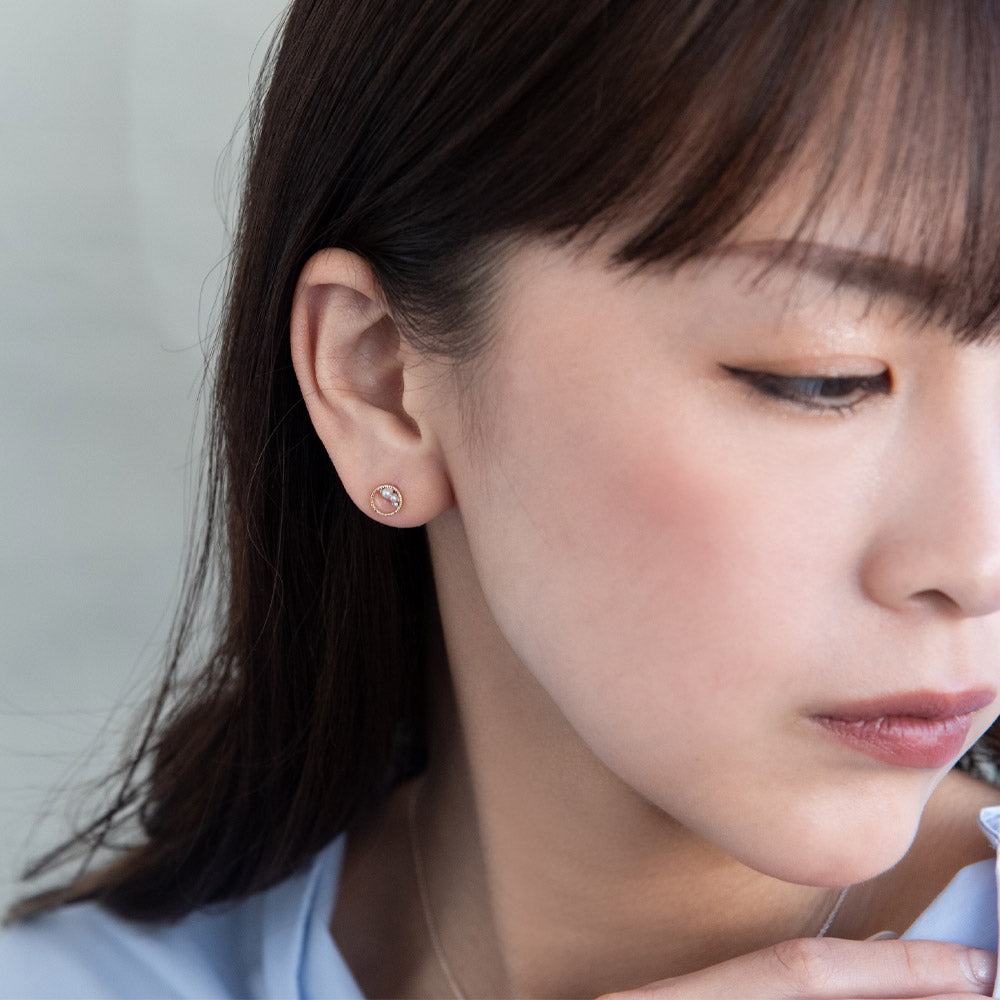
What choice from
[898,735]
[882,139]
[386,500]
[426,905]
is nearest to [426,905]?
[426,905]

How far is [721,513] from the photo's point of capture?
75 cm

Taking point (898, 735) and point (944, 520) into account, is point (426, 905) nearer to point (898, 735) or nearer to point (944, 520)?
point (898, 735)

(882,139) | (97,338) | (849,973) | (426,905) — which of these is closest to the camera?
(882,139)

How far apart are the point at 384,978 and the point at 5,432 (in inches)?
29.4

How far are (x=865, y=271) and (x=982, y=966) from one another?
1.57 ft

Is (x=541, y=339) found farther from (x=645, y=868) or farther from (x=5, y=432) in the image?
(x=5, y=432)

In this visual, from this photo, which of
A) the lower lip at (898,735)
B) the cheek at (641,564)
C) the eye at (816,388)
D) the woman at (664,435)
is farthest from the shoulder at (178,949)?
the eye at (816,388)

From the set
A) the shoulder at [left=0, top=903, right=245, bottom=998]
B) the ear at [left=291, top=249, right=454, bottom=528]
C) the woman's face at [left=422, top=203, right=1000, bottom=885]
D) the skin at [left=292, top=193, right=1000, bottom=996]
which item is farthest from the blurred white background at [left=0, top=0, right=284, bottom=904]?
the woman's face at [left=422, top=203, right=1000, bottom=885]

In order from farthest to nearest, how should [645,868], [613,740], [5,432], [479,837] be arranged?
[5,432] → [479,837] → [645,868] → [613,740]

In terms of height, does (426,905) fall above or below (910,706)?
below

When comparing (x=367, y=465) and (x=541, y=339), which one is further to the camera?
(x=367, y=465)

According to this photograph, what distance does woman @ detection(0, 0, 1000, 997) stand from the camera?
714 millimetres

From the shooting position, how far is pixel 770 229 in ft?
2.36

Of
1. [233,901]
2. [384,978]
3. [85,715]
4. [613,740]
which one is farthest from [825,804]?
[85,715]
